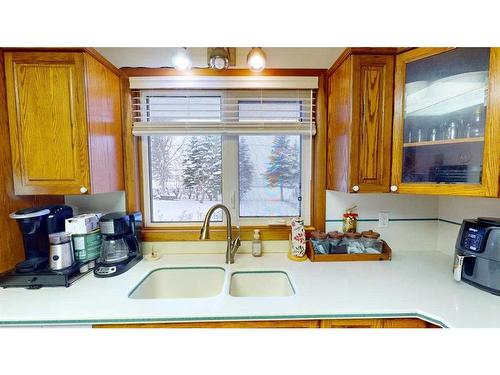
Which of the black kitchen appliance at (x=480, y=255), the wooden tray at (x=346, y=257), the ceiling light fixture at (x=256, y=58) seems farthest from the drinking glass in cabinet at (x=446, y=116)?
the ceiling light fixture at (x=256, y=58)

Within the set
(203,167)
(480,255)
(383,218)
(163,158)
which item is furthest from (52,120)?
(480,255)

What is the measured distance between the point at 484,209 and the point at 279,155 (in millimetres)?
1181

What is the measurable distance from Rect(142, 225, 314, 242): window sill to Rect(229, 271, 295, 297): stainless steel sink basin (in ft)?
0.89

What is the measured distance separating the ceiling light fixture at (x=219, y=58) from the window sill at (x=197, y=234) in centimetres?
99

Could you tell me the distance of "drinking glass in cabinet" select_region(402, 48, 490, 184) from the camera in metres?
1.04

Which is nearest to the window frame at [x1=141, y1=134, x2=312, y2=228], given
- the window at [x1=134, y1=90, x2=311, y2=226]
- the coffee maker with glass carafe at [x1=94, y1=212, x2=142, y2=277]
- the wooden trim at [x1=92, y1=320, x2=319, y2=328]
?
the window at [x1=134, y1=90, x2=311, y2=226]

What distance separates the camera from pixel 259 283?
136 cm

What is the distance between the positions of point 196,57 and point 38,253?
1.41 metres

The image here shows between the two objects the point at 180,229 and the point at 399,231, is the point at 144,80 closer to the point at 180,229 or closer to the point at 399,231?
the point at 180,229

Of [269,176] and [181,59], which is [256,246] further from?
[181,59]

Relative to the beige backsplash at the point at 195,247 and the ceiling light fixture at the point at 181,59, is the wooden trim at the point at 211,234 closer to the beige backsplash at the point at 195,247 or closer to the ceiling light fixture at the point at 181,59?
the beige backsplash at the point at 195,247

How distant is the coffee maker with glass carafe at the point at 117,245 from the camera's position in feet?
4.17

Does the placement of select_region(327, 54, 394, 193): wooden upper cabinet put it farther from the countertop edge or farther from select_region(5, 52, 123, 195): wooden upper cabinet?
select_region(5, 52, 123, 195): wooden upper cabinet

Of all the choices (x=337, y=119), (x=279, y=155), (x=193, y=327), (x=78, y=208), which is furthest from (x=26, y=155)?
(x=337, y=119)
